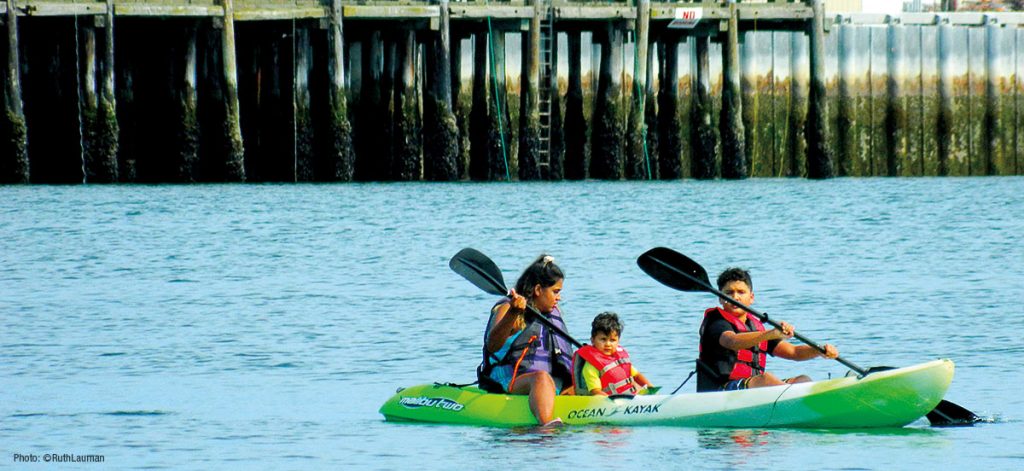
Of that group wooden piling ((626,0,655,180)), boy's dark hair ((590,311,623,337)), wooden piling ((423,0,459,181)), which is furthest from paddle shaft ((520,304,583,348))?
wooden piling ((626,0,655,180))

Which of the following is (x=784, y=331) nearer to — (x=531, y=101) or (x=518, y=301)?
(x=518, y=301)

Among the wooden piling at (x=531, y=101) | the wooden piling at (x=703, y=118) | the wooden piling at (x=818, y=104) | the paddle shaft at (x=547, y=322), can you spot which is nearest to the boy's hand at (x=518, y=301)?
the paddle shaft at (x=547, y=322)

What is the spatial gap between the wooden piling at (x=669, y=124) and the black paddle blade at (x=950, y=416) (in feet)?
77.2

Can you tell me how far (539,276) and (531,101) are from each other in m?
22.7

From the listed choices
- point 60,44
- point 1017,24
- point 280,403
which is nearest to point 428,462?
point 280,403

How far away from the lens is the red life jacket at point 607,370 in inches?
478

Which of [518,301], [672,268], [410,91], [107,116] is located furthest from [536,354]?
[410,91]

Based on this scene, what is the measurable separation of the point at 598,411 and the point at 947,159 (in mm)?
30394

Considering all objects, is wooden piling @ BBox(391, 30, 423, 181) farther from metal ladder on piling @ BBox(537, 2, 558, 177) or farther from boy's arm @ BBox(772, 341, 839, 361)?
boy's arm @ BBox(772, 341, 839, 361)

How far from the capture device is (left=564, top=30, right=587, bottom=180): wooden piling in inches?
1415

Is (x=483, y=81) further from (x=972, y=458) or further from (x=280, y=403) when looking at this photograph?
(x=972, y=458)

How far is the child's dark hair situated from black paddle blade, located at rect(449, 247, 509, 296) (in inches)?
31.8

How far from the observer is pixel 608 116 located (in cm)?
3509

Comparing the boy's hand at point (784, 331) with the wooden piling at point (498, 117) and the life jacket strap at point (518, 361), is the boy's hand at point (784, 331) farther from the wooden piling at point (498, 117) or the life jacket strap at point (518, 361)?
the wooden piling at point (498, 117)
